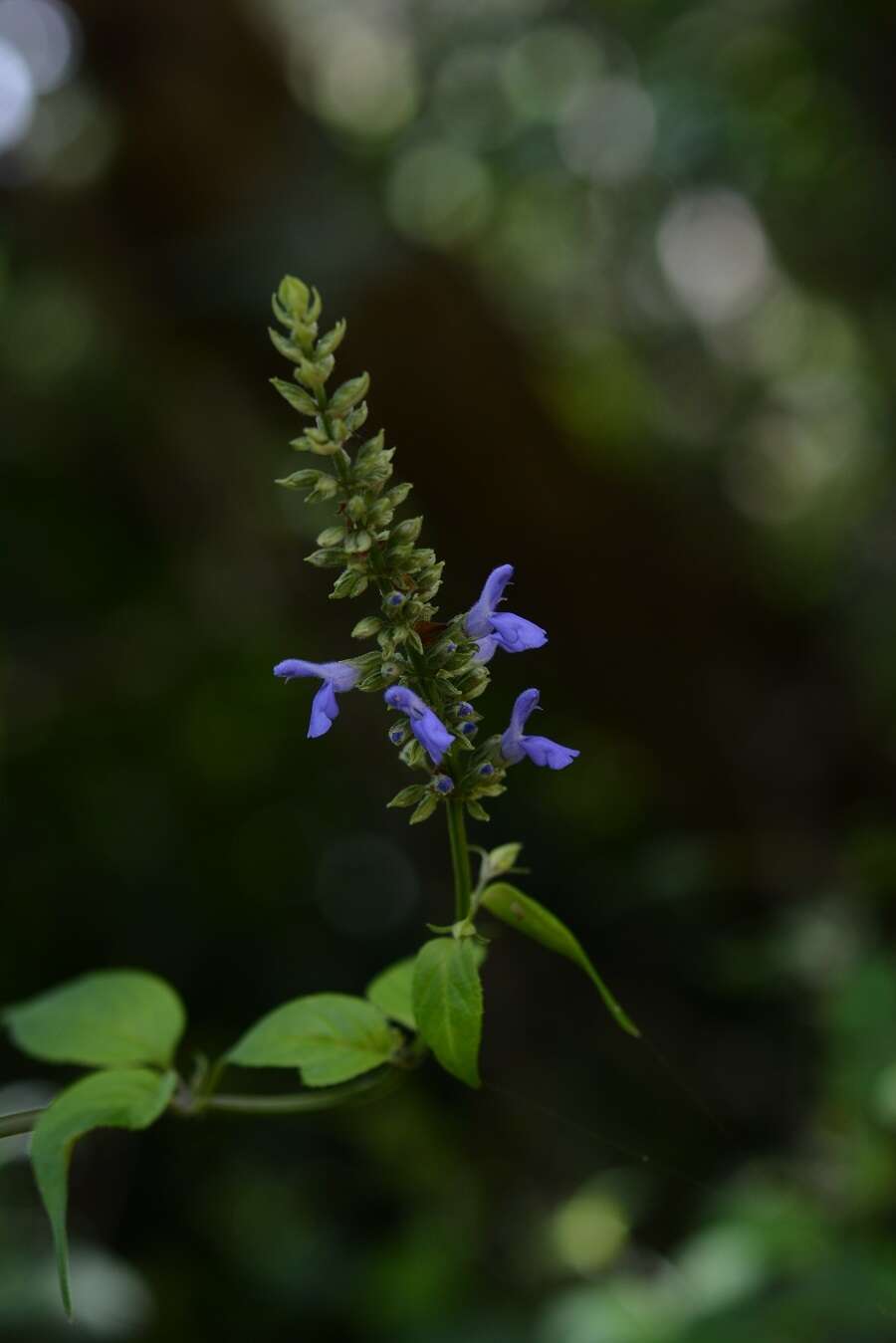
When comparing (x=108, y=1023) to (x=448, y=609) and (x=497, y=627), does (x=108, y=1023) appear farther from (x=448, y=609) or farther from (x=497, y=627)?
(x=448, y=609)

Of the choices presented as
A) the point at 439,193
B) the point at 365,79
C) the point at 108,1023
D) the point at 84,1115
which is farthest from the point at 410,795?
the point at 365,79

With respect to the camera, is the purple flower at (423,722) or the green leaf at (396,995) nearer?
the purple flower at (423,722)

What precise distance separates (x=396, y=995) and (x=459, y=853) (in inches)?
13.7

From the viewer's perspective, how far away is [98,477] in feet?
20.3

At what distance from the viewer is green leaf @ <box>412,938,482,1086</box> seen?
41.1 inches

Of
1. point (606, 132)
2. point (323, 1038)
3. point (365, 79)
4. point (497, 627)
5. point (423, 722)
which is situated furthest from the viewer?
point (365, 79)

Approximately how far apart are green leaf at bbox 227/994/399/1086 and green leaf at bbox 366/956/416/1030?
2 centimetres

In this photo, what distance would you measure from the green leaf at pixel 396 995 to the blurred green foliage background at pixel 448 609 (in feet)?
5.07

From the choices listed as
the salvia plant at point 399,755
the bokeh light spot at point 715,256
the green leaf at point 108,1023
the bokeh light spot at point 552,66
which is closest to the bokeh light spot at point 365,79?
the bokeh light spot at point 552,66

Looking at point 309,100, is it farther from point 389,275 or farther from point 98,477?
point 98,477

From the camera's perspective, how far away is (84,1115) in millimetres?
1217

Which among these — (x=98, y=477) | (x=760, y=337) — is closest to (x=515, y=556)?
(x=98, y=477)

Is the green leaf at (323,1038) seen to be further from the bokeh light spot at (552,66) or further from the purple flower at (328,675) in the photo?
the bokeh light spot at (552,66)

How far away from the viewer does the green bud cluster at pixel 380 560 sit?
106 cm
